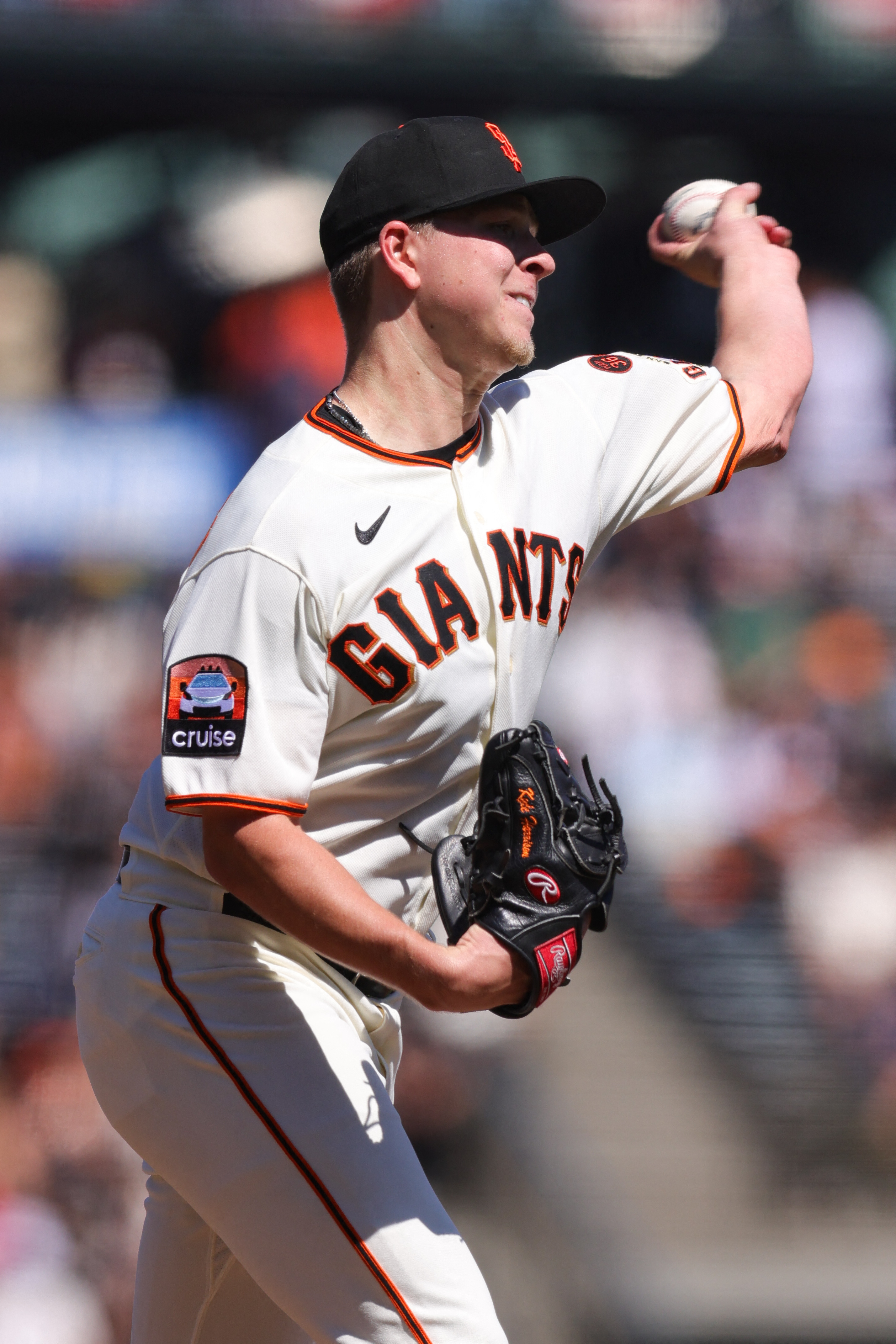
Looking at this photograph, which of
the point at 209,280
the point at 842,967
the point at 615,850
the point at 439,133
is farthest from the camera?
the point at 209,280

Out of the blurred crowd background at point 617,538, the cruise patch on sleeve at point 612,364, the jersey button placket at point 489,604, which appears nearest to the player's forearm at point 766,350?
the cruise patch on sleeve at point 612,364

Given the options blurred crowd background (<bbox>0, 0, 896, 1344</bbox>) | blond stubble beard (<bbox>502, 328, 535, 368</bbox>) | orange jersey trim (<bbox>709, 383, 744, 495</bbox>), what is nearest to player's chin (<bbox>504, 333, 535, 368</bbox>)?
blond stubble beard (<bbox>502, 328, 535, 368</bbox>)

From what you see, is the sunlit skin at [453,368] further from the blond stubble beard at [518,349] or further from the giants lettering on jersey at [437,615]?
the giants lettering on jersey at [437,615]

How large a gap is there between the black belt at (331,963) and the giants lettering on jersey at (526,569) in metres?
0.47

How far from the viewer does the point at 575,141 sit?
11.2ft

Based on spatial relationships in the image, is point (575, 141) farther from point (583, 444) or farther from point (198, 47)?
point (583, 444)

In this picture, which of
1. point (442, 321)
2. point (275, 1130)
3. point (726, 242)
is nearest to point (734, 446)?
point (726, 242)

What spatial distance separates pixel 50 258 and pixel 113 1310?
104 inches

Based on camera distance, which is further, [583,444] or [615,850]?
[583,444]

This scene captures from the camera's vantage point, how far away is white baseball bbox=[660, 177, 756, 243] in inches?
80.5

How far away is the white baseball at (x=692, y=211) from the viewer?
2.04 meters

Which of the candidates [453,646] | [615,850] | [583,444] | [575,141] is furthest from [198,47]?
[615,850]

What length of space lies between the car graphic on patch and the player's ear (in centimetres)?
59

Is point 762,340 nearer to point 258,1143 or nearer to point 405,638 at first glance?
point 405,638
